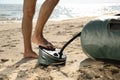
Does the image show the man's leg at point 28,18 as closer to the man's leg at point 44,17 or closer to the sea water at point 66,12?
the man's leg at point 44,17

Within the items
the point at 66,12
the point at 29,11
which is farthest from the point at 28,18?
the point at 66,12

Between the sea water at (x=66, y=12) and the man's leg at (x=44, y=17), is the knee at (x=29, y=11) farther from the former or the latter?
the sea water at (x=66, y=12)

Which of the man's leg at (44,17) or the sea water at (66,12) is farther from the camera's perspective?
the sea water at (66,12)

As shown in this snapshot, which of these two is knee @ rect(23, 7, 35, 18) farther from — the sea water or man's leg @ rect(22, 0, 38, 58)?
the sea water

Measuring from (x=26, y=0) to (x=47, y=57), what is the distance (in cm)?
64

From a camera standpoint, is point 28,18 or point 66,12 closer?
point 28,18

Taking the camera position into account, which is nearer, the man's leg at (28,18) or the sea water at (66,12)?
the man's leg at (28,18)

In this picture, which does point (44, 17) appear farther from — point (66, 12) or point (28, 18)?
point (66, 12)

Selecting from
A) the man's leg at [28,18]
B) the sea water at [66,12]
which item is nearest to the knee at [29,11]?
the man's leg at [28,18]

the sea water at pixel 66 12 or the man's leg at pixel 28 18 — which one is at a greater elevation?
the man's leg at pixel 28 18

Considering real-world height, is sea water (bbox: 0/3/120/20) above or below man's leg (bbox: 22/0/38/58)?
below

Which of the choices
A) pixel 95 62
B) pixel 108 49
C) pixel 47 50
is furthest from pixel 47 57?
pixel 108 49

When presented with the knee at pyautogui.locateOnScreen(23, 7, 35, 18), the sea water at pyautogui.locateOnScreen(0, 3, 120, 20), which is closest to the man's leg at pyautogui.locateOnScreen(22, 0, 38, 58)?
the knee at pyautogui.locateOnScreen(23, 7, 35, 18)

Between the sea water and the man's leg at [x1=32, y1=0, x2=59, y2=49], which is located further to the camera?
the sea water
